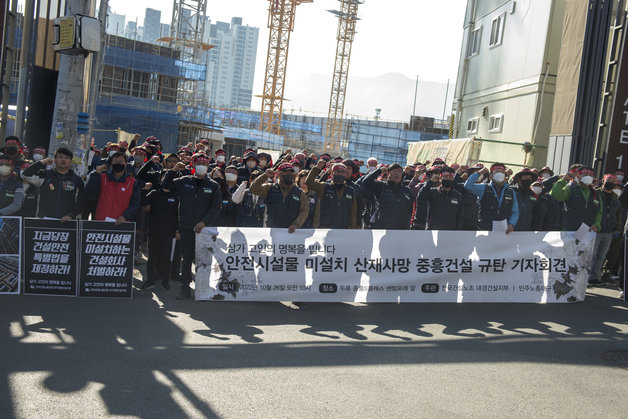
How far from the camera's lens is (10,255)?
8188mm

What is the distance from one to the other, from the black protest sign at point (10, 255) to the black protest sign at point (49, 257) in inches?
4.0

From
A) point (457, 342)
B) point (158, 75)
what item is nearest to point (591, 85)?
point (457, 342)

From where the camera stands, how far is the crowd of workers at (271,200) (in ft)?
29.5

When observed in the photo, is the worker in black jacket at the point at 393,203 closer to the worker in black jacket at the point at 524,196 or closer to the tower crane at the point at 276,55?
the worker in black jacket at the point at 524,196

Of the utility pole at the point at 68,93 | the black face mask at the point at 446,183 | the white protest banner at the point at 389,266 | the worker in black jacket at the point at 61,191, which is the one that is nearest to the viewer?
the white protest banner at the point at 389,266

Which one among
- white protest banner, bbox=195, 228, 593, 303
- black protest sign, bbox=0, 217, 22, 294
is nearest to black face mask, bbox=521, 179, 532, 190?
white protest banner, bbox=195, 228, 593, 303

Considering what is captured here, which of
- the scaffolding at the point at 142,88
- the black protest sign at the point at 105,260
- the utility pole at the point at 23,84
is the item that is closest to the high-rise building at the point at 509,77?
the utility pole at the point at 23,84

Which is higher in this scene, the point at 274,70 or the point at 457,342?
the point at 274,70

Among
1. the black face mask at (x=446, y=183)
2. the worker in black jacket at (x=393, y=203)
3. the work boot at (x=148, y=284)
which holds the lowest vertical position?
the work boot at (x=148, y=284)

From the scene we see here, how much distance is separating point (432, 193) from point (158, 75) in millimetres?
52672

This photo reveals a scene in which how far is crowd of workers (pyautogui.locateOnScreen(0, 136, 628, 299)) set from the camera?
29.5 ft

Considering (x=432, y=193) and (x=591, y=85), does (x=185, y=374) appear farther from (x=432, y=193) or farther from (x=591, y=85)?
(x=591, y=85)

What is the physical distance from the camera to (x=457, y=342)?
7309 mm

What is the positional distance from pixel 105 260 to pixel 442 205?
5.34 metres
